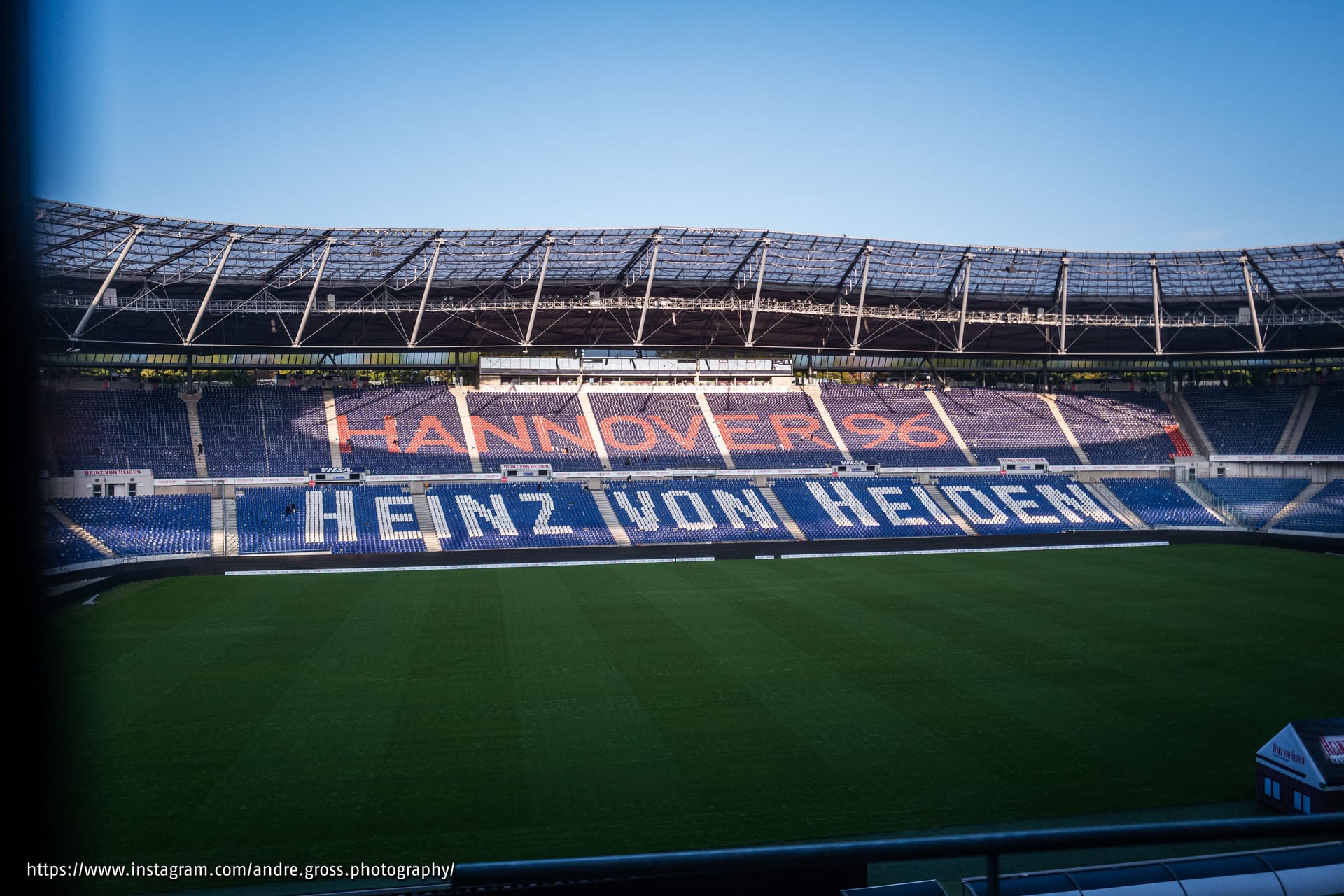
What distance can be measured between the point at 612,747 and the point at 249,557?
876 inches

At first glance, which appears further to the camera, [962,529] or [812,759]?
[962,529]

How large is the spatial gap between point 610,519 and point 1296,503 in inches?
1190

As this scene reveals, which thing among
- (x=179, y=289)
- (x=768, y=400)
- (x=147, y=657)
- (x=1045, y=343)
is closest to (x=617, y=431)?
(x=768, y=400)

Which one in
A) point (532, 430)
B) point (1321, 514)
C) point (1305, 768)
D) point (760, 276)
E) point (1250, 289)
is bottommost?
point (1305, 768)

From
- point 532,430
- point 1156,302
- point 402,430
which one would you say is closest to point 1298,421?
point 1156,302

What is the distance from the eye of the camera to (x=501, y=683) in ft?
50.4

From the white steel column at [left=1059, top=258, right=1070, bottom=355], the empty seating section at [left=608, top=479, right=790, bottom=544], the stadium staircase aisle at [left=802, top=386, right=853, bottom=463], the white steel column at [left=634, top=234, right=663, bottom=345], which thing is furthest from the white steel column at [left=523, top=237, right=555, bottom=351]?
the white steel column at [left=1059, top=258, right=1070, bottom=355]

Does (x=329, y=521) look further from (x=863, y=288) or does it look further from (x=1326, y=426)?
(x=1326, y=426)

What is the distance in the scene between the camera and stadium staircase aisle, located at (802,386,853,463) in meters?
42.3

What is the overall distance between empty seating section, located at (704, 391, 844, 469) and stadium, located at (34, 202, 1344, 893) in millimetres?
315

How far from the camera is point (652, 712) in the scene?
13.7 metres

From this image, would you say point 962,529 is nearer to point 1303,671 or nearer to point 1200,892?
point 1303,671

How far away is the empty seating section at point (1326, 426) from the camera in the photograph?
133ft

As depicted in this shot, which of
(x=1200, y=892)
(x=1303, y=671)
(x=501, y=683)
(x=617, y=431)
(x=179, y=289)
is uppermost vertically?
(x=179, y=289)
